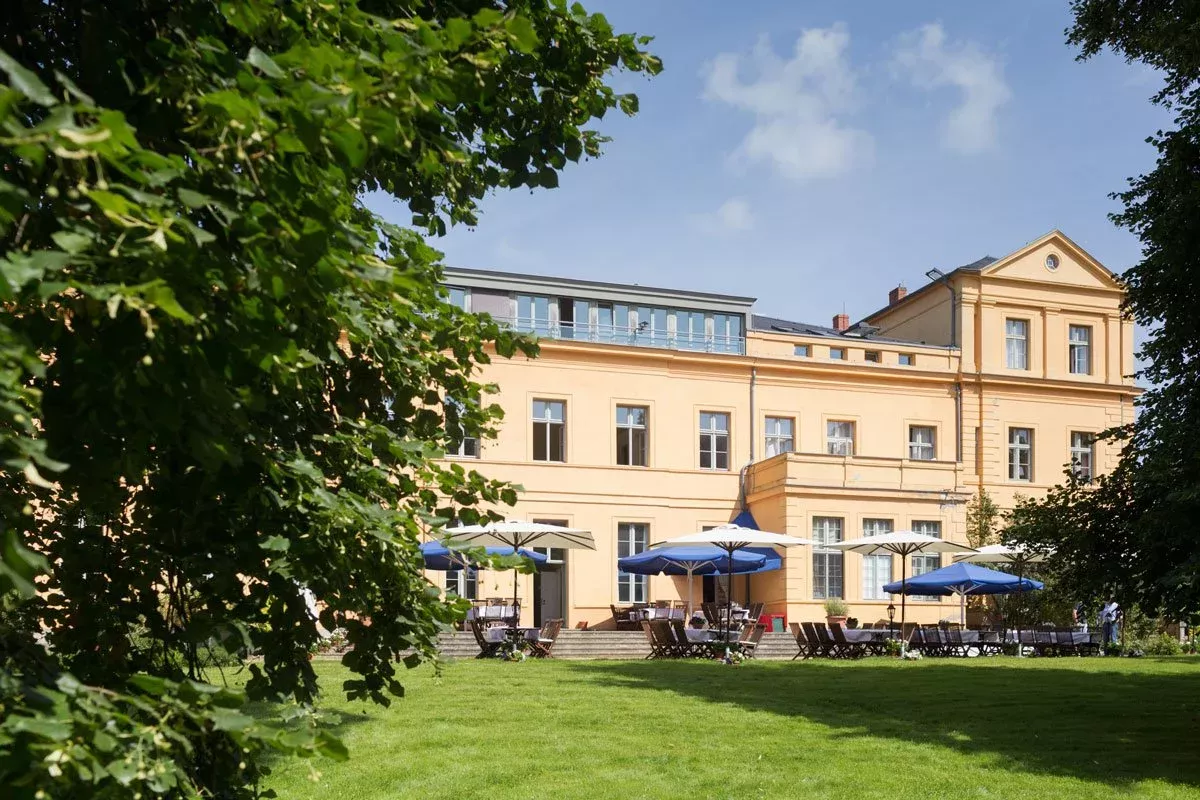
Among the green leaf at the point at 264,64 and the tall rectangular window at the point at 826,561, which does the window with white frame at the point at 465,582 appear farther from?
the green leaf at the point at 264,64

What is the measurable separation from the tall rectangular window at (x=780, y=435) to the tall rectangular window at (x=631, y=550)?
15.0ft

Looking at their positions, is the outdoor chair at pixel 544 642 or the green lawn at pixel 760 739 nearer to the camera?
the green lawn at pixel 760 739

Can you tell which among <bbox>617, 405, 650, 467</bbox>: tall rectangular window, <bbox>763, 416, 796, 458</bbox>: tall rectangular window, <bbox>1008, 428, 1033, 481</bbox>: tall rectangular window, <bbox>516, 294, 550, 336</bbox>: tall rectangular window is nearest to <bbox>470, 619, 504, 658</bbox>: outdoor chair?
<bbox>617, 405, 650, 467</bbox>: tall rectangular window

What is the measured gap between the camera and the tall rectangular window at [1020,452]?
3534 centimetres

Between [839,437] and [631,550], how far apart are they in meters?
7.33

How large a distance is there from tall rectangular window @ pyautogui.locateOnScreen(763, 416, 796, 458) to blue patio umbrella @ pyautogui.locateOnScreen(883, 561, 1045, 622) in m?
7.48

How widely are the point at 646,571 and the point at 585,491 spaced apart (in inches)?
196

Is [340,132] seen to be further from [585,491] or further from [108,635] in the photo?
[585,491]

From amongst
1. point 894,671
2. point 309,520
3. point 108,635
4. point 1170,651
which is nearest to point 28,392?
point 309,520

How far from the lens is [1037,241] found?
117ft

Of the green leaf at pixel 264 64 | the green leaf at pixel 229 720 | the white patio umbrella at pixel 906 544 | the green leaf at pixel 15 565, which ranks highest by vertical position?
the green leaf at pixel 264 64

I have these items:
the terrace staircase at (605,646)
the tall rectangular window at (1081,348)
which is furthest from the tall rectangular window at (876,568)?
the tall rectangular window at (1081,348)

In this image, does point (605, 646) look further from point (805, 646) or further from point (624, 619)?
point (624, 619)

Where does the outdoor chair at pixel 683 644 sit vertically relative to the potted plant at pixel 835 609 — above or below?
above
